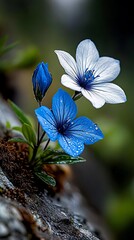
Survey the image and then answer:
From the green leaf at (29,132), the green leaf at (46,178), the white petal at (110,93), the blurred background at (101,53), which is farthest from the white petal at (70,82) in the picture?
the blurred background at (101,53)

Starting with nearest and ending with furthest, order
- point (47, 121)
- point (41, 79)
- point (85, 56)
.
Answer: point (47, 121), point (41, 79), point (85, 56)

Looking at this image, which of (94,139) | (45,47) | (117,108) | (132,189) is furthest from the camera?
(45,47)

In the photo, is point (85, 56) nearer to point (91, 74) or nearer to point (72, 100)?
point (91, 74)

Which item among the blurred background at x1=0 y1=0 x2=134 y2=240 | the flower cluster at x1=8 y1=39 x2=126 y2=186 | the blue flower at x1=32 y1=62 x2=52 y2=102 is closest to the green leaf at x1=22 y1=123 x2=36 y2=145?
the flower cluster at x1=8 y1=39 x2=126 y2=186

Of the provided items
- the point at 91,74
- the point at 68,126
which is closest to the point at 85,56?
the point at 91,74

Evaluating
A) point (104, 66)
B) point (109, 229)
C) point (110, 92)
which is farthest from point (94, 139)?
point (109, 229)

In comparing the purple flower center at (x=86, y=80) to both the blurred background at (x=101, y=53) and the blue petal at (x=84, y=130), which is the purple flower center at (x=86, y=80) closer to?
the blue petal at (x=84, y=130)

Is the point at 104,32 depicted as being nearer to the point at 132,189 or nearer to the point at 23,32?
the point at 23,32

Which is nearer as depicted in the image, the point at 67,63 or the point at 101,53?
the point at 67,63
